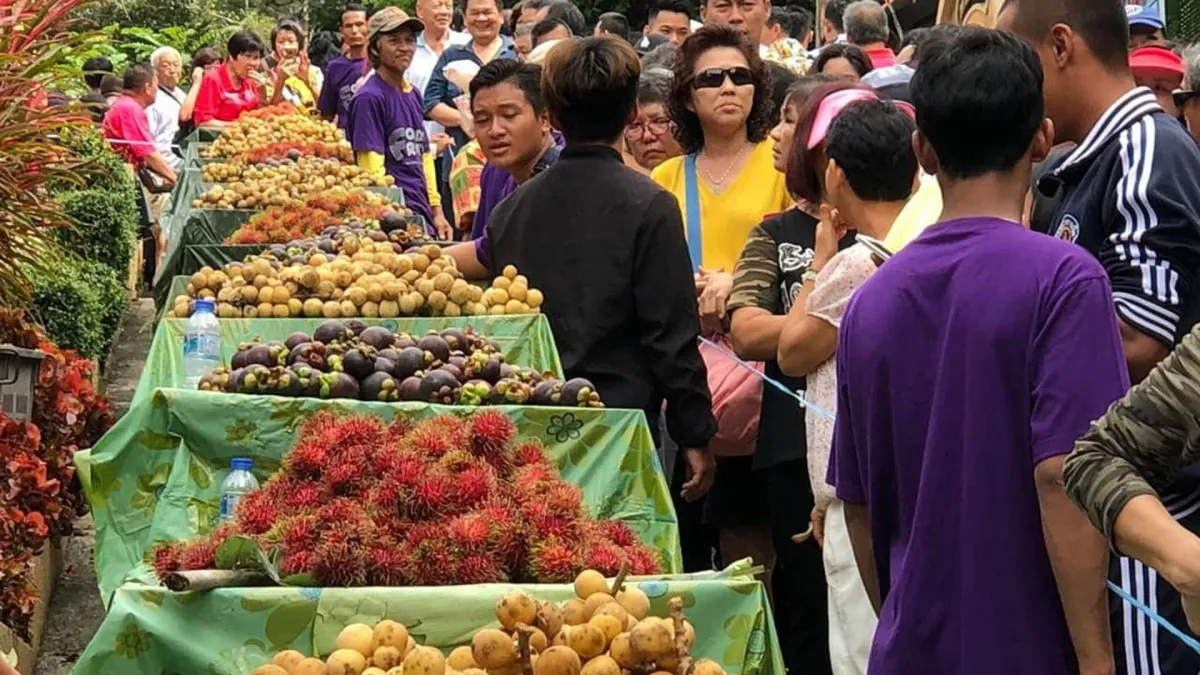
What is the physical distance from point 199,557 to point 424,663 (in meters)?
0.70

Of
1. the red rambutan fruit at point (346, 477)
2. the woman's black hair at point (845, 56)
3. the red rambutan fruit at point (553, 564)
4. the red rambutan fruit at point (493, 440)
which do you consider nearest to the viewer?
the red rambutan fruit at point (553, 564)

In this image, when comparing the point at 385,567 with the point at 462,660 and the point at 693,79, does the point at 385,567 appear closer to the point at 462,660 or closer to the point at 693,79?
the point at 462,660

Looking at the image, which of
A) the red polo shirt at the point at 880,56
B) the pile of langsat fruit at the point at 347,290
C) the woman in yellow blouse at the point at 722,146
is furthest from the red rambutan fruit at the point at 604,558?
the red polo shirt at the point at 880,56

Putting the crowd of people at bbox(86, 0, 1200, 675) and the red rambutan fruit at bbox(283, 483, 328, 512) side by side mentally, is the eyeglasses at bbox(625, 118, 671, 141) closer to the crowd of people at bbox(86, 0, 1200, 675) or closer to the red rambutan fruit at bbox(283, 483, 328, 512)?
the crowd of people at bbox(86, 0, 1200, 675)

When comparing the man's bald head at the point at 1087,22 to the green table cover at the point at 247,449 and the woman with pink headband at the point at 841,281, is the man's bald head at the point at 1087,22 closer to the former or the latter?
the woman with pink headband at the point at 841,281

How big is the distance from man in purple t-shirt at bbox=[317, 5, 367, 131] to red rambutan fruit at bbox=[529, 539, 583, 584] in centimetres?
891

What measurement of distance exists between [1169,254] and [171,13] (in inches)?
1136

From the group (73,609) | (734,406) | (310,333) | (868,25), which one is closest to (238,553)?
(734,406)

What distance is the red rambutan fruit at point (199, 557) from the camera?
3.09m

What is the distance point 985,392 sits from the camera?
2.46m

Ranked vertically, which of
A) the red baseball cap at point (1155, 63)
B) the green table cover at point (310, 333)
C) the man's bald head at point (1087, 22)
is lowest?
the green table cover at point (310, 333)

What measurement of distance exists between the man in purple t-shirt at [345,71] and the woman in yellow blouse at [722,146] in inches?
267

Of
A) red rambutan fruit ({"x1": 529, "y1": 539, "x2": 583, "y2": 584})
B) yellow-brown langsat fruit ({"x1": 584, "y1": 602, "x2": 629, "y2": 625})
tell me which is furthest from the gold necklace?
yellow-brown langsat fruit ({"x1": 584, "y1": 602, "x2": 629, "y2": 625})

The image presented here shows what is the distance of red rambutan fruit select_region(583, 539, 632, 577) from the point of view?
316 centimetres
